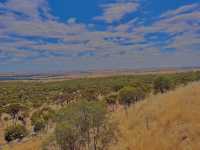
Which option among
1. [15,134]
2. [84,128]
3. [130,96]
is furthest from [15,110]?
[84,128]

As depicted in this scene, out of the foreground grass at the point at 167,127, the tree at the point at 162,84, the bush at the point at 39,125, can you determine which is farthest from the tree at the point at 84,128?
the tree at the point at 162,84

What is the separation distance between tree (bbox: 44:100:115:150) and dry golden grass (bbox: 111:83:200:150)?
92cm

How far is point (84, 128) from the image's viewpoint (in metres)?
17.3

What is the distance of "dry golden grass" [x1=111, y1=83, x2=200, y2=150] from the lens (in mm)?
13664

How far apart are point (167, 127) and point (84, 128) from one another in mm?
4552

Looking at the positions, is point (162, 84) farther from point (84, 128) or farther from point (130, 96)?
point (84, 128)

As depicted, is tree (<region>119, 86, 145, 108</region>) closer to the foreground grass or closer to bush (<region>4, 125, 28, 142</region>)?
bush (<region>4, 125, 28, 142</region>)

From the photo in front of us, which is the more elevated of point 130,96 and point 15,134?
point 130,96

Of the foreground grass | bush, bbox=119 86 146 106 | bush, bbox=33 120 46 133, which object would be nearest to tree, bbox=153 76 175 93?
bush, bbox=119 86 146 106

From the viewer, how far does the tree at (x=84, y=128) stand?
1695 centimetres

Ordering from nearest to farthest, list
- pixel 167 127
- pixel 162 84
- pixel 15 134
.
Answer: pixel 167 127
pixel 15 134
pixel 162 84

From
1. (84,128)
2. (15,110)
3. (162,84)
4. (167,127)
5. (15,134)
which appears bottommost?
(15,134)

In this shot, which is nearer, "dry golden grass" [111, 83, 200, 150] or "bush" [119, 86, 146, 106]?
"dry golden grass" [111, 83, 200, 150]

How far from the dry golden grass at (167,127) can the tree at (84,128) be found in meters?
0.92
